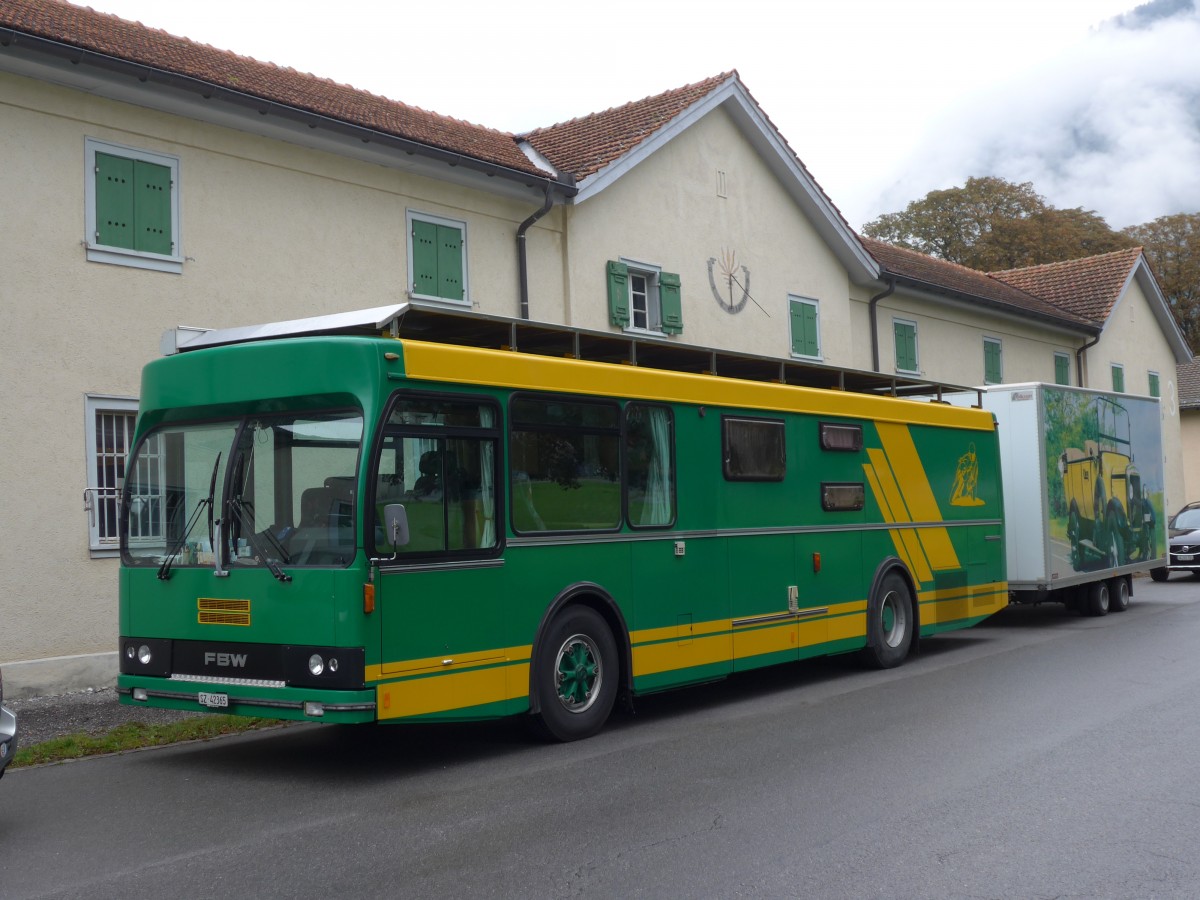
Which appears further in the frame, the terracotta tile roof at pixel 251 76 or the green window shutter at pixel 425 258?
the green window shutter at pixel 425 258

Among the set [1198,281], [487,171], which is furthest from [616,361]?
[1198,281]

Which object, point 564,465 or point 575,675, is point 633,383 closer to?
point 564,465

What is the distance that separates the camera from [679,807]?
7008mm

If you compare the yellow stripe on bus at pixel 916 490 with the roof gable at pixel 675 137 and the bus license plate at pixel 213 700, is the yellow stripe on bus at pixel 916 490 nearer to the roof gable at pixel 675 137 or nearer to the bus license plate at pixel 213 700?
the roof gable at pixel 675 137

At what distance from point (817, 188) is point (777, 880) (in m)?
18.9

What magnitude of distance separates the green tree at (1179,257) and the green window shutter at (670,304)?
49731 millimetres

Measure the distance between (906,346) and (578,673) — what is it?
19.2 m

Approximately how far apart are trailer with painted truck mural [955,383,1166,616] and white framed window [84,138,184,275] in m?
10.3

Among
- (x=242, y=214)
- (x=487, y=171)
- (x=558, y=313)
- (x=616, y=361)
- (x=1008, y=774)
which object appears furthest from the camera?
(x=558, y=313)

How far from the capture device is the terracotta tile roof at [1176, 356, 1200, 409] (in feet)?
151

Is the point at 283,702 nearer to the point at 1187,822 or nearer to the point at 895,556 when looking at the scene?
the point at 1187,822

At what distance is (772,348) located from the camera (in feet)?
72.8

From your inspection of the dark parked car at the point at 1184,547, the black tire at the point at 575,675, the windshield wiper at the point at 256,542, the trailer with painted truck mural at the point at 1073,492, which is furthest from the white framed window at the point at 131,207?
the dark parked car at the point at 1184,547

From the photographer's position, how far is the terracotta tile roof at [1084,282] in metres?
35.2
